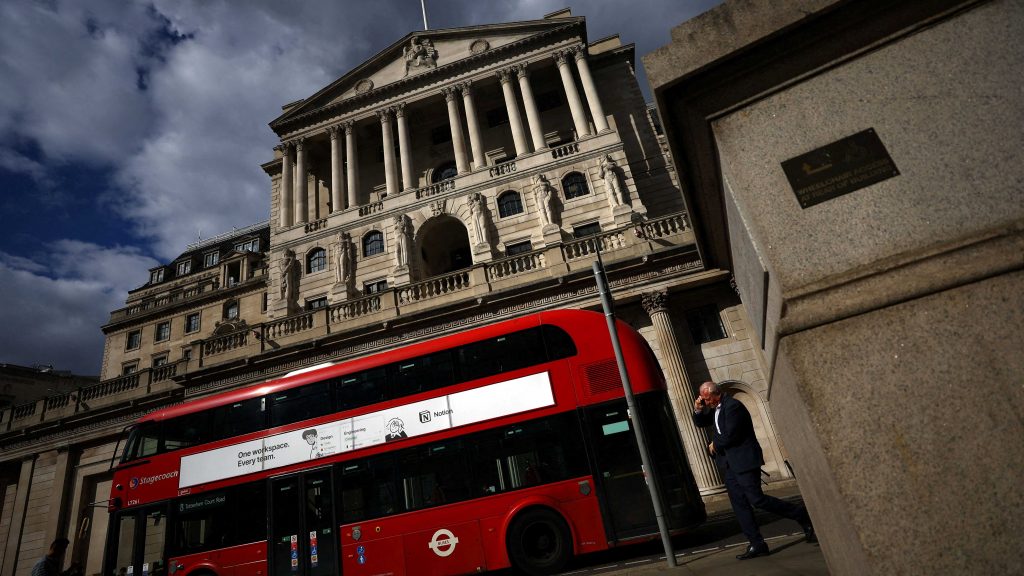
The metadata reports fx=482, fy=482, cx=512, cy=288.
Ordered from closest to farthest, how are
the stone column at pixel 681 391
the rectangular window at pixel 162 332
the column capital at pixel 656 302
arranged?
the stone column at pixel 681 391 → the column capital at pixel 656 302 → the rectangular window at pixel 162 332

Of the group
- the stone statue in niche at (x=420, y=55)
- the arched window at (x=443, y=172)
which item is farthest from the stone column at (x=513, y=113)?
the stone statue in niche at (x=420, y=55)

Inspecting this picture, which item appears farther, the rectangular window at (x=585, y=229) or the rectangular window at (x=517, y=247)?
the rectangular window at (x=517, y=247)

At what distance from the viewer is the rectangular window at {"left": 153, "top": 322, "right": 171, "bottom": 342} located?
40.0 metres

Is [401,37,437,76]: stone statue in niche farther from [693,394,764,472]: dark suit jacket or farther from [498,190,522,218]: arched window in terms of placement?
[693,394,764,472]: dark suit jacket

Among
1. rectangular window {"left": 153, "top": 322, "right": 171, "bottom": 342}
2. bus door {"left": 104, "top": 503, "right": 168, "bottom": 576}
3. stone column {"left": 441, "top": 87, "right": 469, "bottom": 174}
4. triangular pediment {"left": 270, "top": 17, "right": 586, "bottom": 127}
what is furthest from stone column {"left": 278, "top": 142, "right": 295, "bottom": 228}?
bus door {"left": 104, "top": 503, "right": 168, "bottom": 576}

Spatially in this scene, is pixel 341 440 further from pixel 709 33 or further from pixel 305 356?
pixel 305 356

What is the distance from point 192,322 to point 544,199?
109ft

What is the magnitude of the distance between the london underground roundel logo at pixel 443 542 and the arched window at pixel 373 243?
18.8m

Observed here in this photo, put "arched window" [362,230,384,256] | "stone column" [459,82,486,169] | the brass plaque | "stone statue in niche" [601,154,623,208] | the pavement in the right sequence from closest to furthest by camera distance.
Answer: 1. the brass plaque
2. the pavement
3. "stone statue in niche" [601,154,623,208]
4. "arched window" [362,230,384,256]
5. "stone column" [459,82,486,169]

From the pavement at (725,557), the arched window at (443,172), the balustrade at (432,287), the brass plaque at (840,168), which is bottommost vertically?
the pavement at (725,557)

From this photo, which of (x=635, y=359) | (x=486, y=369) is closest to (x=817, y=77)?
(x=635, y=359)

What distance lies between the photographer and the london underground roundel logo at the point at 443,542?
28.3 ft

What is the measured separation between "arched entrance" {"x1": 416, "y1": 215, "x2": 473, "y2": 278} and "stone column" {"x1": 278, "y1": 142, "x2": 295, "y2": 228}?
8908mm

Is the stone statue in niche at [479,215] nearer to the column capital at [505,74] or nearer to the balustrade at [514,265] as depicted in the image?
the balustrade at [514,265]
